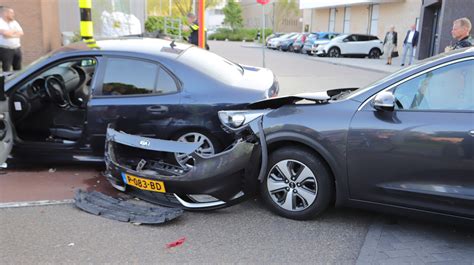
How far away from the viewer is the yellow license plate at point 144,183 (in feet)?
13.5

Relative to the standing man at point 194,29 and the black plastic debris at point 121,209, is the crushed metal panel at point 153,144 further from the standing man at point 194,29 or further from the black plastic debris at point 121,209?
the standing man at point 194,29

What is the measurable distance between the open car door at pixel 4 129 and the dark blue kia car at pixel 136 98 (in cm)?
1

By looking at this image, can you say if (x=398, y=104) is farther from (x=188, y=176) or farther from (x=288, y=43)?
(x=288, y=43)

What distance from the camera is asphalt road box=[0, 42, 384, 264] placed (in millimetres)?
3414

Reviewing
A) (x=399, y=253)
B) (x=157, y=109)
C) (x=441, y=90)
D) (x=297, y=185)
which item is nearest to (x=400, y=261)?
(x=399, y=253)

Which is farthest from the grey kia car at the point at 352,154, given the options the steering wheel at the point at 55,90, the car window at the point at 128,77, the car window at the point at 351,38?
the car window at the point at 351,38

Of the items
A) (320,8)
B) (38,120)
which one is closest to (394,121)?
(38,120)

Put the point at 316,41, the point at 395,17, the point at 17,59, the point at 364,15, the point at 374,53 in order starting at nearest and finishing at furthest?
the point at 17,59 → the point at 374,53 → the point at 316,41 → the point at 395,17 → the point at 364,15

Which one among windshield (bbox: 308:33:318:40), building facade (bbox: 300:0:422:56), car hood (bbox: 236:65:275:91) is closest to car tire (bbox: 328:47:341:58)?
windshield (bbox: 308:33:318:40)

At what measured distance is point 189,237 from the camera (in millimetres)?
3740

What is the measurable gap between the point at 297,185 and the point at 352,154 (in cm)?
59

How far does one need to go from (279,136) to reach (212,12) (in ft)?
316

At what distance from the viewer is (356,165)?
12.1 ft

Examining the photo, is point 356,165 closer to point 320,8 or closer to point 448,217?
point 448,217
